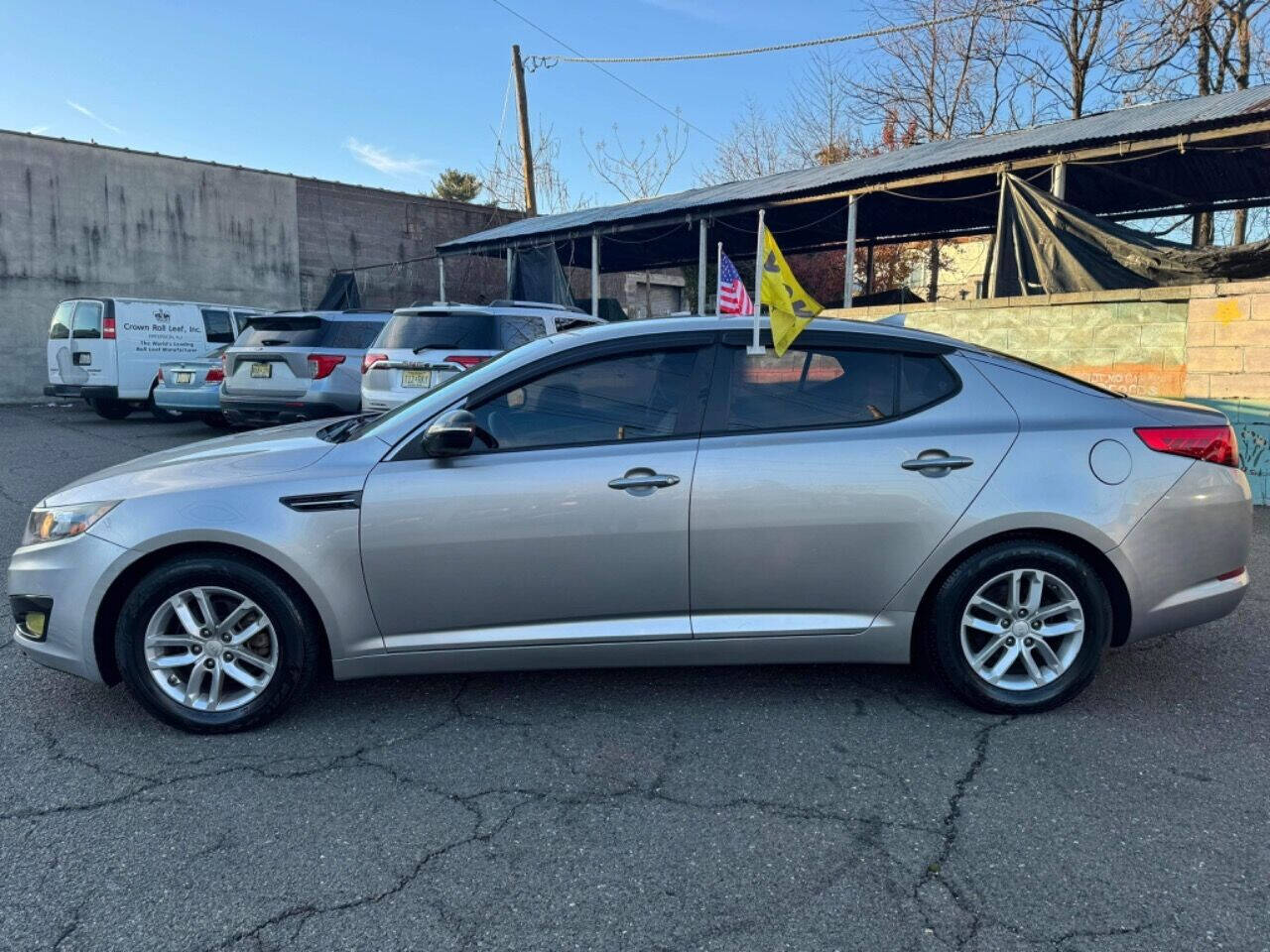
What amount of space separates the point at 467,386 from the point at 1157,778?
2.87 metres

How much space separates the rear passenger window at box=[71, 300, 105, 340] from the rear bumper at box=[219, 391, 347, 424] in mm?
4932

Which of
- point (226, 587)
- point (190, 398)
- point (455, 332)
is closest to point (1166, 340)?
point (455, 332)

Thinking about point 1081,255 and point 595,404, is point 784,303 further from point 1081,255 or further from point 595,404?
point 1081,255

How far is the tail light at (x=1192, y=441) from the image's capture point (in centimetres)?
347

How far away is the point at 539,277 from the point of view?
60.1 feet

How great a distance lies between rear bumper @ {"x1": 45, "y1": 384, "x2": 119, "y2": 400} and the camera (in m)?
13.9

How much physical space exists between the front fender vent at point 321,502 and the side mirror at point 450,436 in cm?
32

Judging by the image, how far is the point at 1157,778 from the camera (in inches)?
118

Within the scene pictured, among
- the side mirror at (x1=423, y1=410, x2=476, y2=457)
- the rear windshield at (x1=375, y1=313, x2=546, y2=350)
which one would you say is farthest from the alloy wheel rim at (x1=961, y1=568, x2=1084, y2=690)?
the rear windshield at (x1=375, y1=313, x2=546, y2=350)

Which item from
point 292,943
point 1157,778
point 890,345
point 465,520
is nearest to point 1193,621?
point 1157,778

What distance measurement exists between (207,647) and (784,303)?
2.63 metres

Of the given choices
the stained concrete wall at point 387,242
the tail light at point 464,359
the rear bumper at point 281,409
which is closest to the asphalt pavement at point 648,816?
the tail light at point 464,359

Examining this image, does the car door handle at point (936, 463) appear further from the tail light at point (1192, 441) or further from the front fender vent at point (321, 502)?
the front fender vent at point (321, 502)

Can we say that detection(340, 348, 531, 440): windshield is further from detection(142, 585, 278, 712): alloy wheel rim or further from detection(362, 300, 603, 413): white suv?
detection(362, 300, 603, 413): white suv
